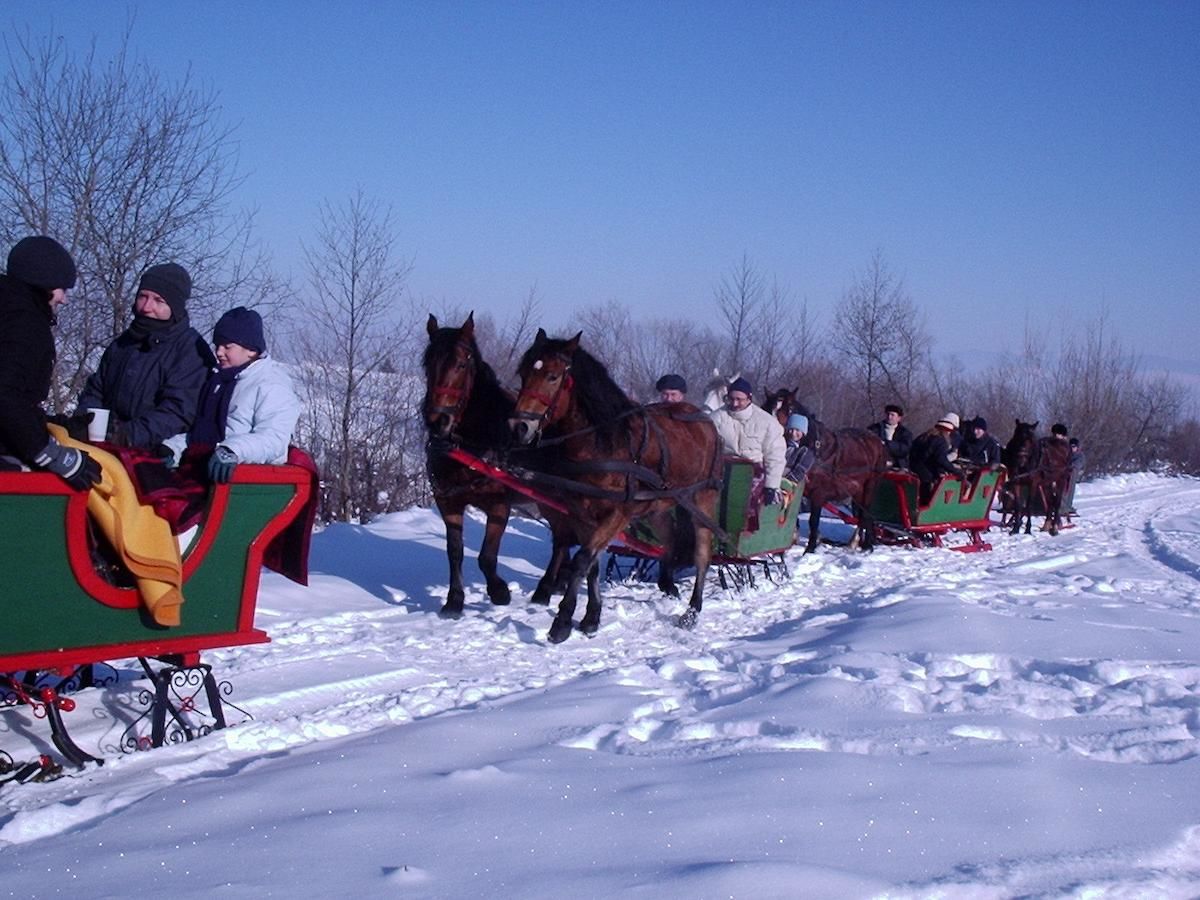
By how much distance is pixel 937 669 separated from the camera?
601cm

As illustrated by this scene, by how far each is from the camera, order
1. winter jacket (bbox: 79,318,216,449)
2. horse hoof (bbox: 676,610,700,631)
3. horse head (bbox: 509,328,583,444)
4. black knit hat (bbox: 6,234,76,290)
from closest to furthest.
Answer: black knit hat (bbox: 6,234,76,290) → winter jacket (bbox: 79,318,216,449) → horse head (bbox: 509,328,583,444) → horse hoof (bbox: 676,610,700,631)

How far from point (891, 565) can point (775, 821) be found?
29.9 feet

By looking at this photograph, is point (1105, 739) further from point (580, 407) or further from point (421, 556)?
point (421, 556)

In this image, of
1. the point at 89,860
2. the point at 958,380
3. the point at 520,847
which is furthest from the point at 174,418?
the point at 958,380

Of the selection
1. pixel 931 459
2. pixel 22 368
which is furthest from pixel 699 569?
pixel 931 459

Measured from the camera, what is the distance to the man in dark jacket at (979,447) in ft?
54.6

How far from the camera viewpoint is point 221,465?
170 inches

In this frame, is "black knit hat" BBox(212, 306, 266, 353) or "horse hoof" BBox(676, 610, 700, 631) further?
"horse hoof" BBox(676, 610, 700, 631)

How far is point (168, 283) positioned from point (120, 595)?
1.35 m

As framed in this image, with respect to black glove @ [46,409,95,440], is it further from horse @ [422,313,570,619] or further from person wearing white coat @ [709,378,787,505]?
person wearing white coat @ [709,378,787,505]

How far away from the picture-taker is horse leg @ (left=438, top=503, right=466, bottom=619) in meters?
7.83

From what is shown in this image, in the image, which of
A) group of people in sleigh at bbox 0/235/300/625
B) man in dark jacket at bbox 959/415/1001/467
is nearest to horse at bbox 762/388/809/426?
man in dark jacket at bbox 959/415/1001/467

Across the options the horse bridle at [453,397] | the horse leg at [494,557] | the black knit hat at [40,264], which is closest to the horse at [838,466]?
the horse leg at [494,557]

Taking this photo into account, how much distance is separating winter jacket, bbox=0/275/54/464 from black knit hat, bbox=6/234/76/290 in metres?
Answer: 0.04
